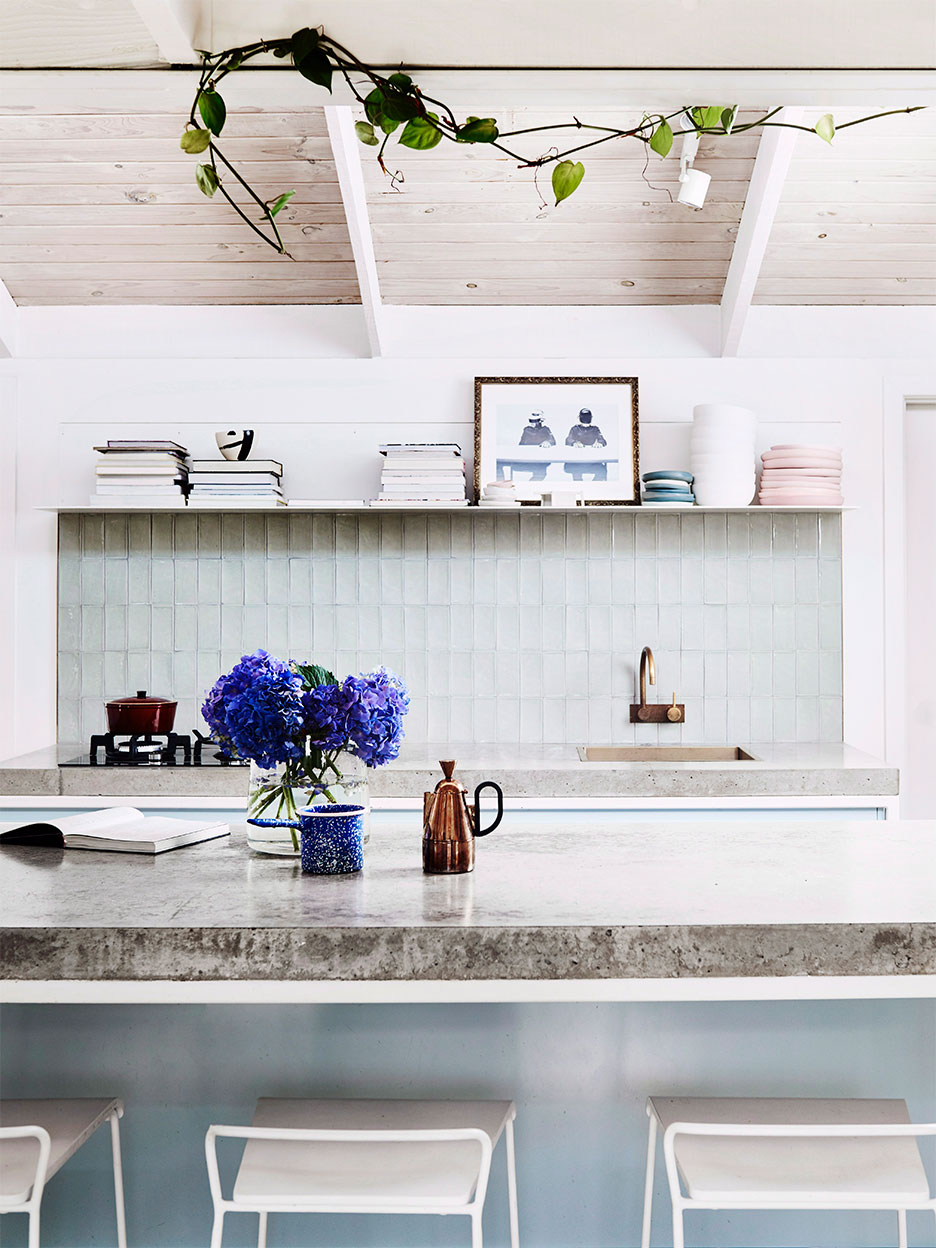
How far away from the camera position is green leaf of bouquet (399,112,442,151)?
5.46 ft

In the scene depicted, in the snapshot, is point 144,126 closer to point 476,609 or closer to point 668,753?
point 476,609

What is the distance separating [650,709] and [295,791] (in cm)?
222

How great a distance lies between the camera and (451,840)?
1.69 meters

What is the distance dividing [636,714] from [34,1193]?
2762 millimetres

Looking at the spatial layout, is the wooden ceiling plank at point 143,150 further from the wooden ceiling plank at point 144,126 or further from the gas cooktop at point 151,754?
the gas cooktop at point 151,754

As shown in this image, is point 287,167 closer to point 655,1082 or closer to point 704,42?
point 704,42

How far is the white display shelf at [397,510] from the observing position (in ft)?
12.0

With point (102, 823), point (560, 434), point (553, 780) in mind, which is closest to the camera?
point (102, 823)

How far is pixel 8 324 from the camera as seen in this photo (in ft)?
12.8

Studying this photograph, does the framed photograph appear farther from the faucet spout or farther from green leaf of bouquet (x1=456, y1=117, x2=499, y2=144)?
green leaf of bouquet (x1=456, y1=117, x2=499, y2=144)

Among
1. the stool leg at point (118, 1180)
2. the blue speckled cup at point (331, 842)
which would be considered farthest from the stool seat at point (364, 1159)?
the blue speckled cup at point (331, 842)

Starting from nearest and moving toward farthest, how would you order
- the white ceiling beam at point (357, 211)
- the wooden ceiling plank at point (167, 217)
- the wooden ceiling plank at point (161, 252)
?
the white ceiling beam at point (357, 211)
the wooden ceiling plank at point (167, 217)
the wooden ceiling plank at point (161, 252)

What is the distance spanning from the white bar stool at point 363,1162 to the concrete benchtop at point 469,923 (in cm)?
22

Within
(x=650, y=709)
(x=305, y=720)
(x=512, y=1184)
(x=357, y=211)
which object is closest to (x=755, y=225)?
(x=357, y=211)
